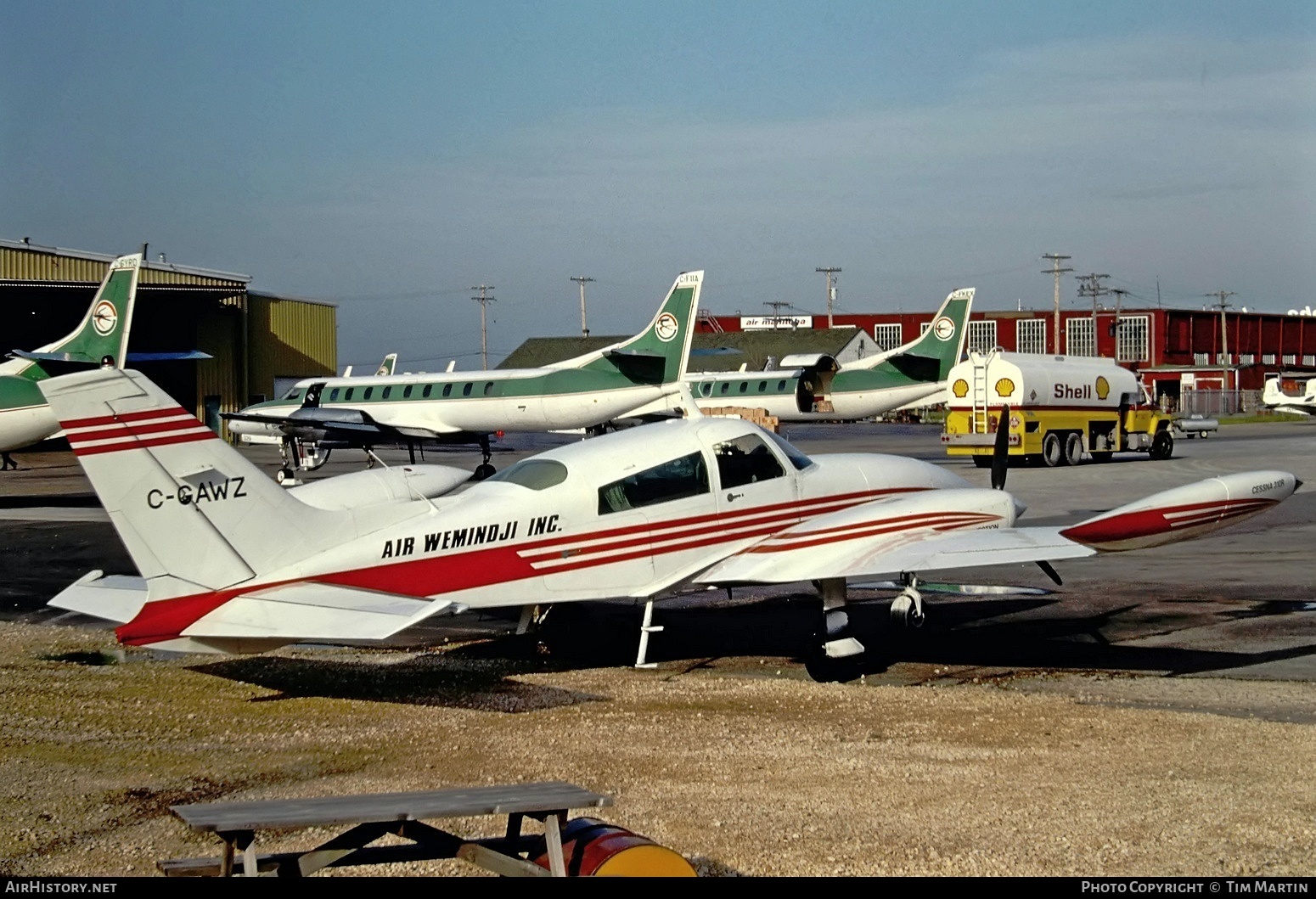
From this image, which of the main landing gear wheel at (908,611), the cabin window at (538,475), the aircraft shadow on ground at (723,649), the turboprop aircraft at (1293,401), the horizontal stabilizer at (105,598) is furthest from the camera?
the turboprop aircraft at (1293,401)

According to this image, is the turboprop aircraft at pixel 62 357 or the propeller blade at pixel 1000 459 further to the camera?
the turboprop aircraft at pixel 62 357

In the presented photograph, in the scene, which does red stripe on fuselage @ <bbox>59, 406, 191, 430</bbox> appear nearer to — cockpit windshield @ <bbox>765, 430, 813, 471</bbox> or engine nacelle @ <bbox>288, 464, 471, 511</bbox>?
engine nacelle @ <bbox>288, 464, 471, 511</bbox>

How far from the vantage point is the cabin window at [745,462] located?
40.8 ft

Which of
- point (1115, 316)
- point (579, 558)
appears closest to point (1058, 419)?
point (579, 558)

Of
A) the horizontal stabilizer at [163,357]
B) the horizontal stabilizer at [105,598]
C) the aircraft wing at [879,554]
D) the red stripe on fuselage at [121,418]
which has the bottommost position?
the horizontal stabilizer at [105,598]

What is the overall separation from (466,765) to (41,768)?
2.77 metres

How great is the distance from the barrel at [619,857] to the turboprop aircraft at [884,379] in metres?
44.3

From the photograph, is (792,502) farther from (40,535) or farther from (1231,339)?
(1231,339)

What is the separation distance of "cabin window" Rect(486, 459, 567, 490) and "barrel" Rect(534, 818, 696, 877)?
6276 mm

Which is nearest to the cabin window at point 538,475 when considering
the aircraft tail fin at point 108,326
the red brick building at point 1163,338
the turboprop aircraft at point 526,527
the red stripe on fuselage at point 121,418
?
the turboprop aircraft at point 526,527

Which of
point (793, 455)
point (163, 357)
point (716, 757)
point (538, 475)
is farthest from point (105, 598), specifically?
point (163, 357)

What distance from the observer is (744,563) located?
479 inches

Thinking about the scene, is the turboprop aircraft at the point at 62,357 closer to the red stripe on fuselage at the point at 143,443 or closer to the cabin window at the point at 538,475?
the cabin window at the point at 538,475

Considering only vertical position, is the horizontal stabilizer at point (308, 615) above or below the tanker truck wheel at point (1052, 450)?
above
